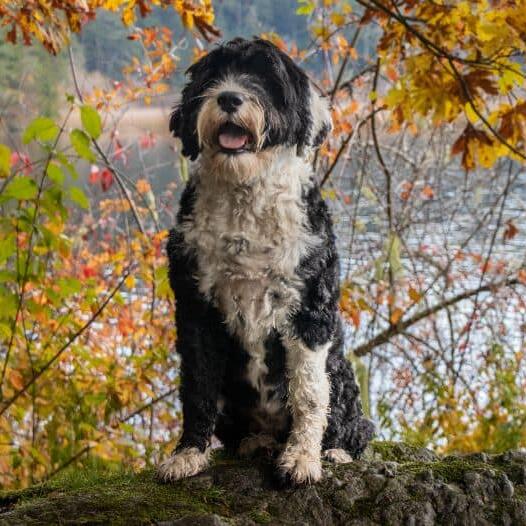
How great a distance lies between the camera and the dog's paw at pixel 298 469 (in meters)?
2.57

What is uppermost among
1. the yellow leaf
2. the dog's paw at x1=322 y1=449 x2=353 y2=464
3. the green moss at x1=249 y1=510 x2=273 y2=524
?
the yellow leaf

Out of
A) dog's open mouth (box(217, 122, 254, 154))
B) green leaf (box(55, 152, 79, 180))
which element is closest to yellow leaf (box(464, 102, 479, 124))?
dog's open mouth (box(217, 122, 254, 154))

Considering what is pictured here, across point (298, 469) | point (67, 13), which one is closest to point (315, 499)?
point (298, 469)

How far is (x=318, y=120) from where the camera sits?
2.64 metres

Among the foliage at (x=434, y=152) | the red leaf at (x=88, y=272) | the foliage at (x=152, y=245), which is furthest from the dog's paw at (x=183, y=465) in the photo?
the red leaf at (x=88, y=272)

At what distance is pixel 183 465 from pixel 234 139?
3.75 ft

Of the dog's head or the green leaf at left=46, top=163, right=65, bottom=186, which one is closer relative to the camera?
the dog's head

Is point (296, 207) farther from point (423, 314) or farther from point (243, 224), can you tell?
point (423, 314)

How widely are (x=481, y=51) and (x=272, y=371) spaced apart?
1.53 meters

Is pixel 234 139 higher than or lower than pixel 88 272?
lower

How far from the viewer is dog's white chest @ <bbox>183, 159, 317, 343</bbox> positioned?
251 cm

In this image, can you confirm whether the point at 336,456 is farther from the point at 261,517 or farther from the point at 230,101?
the point at 230,101

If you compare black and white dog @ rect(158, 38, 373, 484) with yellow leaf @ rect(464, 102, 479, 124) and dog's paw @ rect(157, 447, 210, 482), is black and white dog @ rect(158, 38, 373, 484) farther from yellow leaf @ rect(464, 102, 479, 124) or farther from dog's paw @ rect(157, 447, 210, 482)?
yellow leaf @ rect(464, 102, 479, 124)

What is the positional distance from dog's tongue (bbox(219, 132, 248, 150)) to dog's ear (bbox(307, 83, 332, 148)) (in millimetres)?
296
